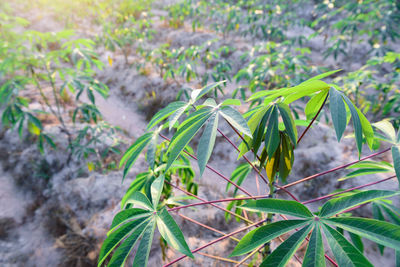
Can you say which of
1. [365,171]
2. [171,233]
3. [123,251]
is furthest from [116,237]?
[365,171]

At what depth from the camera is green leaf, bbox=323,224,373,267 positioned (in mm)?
412

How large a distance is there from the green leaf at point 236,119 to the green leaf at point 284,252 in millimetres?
280

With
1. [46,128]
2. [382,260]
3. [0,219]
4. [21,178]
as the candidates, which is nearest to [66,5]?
[46,128]

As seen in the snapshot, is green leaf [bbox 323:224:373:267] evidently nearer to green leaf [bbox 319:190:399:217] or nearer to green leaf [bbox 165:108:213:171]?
green leaf [bbox 319:190:399:217]

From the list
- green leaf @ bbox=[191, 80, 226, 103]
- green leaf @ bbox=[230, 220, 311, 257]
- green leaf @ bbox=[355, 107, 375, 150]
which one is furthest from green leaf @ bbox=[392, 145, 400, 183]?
green leaf @ bbox=[191, 80, 226, 103]

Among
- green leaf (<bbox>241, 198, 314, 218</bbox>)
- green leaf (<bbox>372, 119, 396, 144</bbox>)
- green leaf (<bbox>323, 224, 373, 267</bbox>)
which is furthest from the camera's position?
green leaf (<bbox>372, 119, 396, 144</bbox>)

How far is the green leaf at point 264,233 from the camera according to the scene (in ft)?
1.66

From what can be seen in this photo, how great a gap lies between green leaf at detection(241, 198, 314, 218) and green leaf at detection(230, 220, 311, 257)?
0.02m

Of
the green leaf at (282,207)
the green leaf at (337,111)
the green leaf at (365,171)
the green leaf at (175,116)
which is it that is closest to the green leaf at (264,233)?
the green leaf at (282,207)

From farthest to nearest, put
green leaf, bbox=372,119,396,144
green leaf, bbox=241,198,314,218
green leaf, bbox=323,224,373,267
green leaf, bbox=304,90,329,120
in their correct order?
green leaf, bbox=372,119,396,144 → green leaf, bbox=304,90,329,120 → green leaf, bbox=241,198,314,218 → green leaf, bbox=323,224,373,267

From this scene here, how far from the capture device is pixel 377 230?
448 mm

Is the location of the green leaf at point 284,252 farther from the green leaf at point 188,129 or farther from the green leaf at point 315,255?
the green leaf at point 188,129

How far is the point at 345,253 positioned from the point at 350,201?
140mm

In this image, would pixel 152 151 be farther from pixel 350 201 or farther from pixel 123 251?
pixel 350 201
